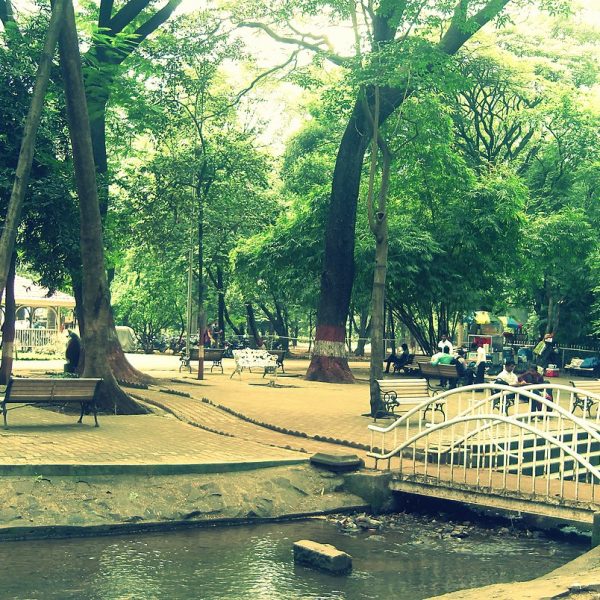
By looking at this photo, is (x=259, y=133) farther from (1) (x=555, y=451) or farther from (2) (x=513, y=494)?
(2) (x=513, y=494)

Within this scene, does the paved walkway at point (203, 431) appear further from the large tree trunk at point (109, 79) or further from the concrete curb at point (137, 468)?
the large tree trunk at point (109, 79)

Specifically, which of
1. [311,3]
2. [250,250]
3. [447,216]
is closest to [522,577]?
[311,3]

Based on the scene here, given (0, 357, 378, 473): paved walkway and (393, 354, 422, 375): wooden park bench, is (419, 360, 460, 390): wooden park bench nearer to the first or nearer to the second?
(0, 357, 378, 473): paved walkway

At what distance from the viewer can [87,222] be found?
1656cm

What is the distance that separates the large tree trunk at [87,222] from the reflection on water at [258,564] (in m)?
6.97

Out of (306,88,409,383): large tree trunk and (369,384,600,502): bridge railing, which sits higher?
(306,88,409,383): large tree trunk

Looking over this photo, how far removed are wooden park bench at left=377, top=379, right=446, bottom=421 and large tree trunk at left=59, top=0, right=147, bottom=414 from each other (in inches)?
178

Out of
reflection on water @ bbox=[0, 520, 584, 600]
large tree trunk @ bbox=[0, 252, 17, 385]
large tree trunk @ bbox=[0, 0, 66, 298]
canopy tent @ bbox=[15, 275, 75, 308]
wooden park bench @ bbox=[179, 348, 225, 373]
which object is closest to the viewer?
reflection on water @ bbox=[0, 520, 584, 600]

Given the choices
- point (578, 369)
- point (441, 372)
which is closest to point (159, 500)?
point (441, 372)

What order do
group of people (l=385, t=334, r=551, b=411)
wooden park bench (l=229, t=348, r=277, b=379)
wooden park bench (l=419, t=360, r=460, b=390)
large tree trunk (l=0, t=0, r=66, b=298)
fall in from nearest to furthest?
large tree trunk (l=0, t=0, r=66, b=298) < group of people (l=385, t=334, r=551, b=411) < wooden park bench (l=419, t=360, r=460, b=390) < wooden park bench (l=229, t=348, r=277, b=379)

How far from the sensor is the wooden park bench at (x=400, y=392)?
52.2 feet

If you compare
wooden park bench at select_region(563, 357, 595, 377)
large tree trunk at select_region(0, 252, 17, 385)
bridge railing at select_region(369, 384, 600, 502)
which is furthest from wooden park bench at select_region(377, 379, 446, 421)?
wooden park bench at select_region(563, 357, 595, 377)

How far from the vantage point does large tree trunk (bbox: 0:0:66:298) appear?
45.1 ft

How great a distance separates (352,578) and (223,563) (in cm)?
132
